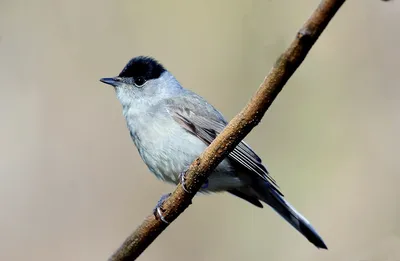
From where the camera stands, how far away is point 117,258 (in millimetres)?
2229

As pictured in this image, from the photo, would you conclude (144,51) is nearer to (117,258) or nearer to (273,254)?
(273,254)

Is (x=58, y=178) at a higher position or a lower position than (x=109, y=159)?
lower

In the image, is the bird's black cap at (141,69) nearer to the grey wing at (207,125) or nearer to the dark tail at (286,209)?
the grey wing at (207,125)

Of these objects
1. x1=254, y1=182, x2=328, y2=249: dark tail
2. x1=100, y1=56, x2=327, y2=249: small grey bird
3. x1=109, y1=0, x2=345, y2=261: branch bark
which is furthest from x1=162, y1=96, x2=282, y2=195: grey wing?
x1=109, y1=0, x2=345, y2=261: branch bark

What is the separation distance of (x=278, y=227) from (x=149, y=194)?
123 cm

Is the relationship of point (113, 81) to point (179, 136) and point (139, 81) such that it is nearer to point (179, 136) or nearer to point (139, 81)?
point (139, 81)

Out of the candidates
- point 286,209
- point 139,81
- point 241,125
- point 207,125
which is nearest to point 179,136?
point 207,125

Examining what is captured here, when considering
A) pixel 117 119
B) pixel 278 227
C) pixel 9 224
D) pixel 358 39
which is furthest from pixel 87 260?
pixel 358 39

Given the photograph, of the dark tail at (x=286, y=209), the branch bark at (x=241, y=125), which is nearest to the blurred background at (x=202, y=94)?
the dark tail at (x=286, y=209)

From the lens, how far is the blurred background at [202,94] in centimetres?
512

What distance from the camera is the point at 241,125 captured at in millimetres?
1963

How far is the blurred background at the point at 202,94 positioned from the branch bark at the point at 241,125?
278 cm

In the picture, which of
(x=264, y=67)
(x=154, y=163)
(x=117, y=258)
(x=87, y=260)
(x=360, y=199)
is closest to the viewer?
(x=117, y=258)

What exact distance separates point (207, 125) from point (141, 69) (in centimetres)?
69
